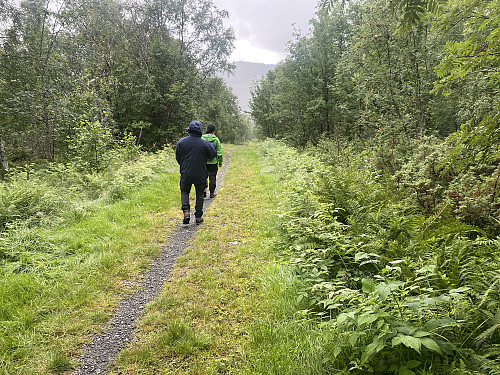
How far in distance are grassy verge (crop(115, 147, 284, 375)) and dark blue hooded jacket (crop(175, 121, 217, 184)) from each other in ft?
4.73

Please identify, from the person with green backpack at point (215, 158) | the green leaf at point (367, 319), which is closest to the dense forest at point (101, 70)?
the person with green backpack at point (215, 158)

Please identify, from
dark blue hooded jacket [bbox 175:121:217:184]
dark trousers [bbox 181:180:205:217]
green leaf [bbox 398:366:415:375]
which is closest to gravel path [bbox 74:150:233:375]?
dark trousers [bbox 181:180:205:217]

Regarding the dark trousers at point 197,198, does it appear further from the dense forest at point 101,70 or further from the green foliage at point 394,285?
the dense forest at point 101,70

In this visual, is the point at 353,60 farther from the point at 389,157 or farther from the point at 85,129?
the point at 85,129

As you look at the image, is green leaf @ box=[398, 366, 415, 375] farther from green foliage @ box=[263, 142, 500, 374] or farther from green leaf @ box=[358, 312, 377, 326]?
green leaf @ box=[358, 312, 377, 326]

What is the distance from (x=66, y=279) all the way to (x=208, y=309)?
7.48 feet

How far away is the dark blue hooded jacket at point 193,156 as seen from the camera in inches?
253

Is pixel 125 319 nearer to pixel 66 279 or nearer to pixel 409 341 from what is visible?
pixel 66 279

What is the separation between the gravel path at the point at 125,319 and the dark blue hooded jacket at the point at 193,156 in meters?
2.00

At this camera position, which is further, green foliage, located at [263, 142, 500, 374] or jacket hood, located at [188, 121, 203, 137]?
jacket hood, located at [188, 121, 203, 137]

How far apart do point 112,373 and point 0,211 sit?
4.94 metres

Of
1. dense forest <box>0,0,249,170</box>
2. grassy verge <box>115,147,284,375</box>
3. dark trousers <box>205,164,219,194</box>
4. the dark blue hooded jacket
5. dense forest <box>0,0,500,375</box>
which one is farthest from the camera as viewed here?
dense forest <box>0,0,249,170</box>

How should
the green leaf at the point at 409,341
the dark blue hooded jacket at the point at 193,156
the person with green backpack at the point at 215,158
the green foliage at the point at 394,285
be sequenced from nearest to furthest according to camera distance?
the green leaf at the point at 409,341 < the green foliage at the point at 394,285 < the dark blue hooded jacket at the point at 193,156 < the person with green backpack at the point at 215,158

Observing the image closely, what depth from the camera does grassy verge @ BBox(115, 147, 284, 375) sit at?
251 cm
